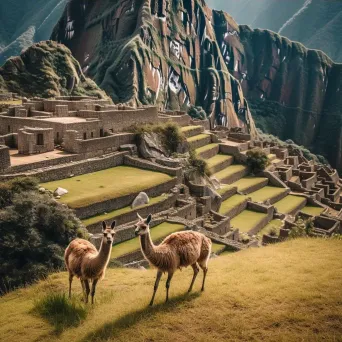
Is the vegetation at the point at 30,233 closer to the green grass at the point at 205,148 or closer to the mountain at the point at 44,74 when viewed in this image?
the green grass at the point at 205,148

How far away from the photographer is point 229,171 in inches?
1511

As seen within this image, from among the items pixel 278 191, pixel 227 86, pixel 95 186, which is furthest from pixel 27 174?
pixel 227 86

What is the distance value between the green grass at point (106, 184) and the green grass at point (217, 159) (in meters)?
11.5

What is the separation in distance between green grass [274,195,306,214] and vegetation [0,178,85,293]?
72.6 feet

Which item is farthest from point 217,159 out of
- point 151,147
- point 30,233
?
point 30,233

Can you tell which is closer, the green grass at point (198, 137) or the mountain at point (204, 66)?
the green grass at point (198, 137)

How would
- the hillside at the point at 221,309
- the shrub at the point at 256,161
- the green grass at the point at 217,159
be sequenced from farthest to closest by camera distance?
the shrub at the point at 256,161 < the green grass at the point at 217,159 < the hillside at the point at 221,309

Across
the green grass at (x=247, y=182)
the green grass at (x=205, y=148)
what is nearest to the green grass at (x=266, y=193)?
the green grass at (x=247, y=182)

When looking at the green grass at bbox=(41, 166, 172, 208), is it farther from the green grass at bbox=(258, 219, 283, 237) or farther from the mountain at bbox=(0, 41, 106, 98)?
the mountain at bbox=(0, 41, 106, 98)

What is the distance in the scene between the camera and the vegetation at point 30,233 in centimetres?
1484

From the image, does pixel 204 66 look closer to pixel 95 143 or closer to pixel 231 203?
pixel 231 203

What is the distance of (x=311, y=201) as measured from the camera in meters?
39.0

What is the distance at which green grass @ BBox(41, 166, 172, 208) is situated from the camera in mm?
19614

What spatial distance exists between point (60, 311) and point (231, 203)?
24.0 m
